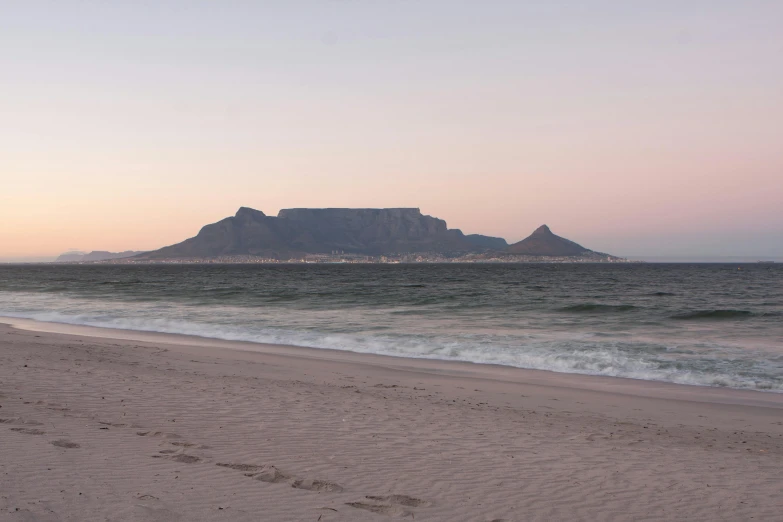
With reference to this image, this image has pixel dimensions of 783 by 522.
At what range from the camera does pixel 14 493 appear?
523 cm

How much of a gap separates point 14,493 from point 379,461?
3620 mm

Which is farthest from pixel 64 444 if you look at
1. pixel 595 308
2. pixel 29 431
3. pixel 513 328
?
pixel 595 308

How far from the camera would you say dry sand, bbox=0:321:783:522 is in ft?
18.1

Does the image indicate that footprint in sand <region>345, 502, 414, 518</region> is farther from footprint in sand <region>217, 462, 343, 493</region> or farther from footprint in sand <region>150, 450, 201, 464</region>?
footprint in sand <region>150, 450, 201, 464</region>

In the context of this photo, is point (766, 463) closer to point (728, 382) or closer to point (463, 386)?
point (463, 386)

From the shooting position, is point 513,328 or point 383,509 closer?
point 383,509

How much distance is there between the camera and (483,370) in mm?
16000

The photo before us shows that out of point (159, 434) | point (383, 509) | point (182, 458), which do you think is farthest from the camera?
point (159, 434)

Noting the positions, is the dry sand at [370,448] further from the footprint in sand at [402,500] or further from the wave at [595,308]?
the wave at [595,308]

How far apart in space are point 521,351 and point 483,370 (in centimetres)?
327

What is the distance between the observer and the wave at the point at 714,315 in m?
30.9

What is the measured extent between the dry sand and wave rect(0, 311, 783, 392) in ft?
4.93

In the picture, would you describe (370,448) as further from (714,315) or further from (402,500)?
(714,315)

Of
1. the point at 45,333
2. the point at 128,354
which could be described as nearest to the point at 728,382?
the point at 128,354
